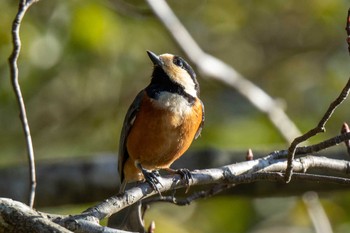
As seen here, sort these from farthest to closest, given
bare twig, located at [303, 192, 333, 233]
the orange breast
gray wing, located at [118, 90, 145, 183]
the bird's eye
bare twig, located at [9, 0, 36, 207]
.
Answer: bare twig, located at [303, 192, 333, 233]
the bird's eye
gray wing, located at [118, 90, 145, 183]
the orange breast
bare twig, located at [9, 0, 36, 207]

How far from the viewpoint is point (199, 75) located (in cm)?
876

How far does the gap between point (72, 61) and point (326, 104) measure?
11.0ft

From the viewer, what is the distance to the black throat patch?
5625 mm

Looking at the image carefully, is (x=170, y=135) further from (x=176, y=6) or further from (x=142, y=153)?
(x=176, y=6)

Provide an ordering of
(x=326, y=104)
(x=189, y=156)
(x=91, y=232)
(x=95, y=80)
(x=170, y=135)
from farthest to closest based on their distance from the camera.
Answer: (x=326, y=104), (x=95, y=80), (x=189, y=156), (x=170, y=135), (x=91, y=232)

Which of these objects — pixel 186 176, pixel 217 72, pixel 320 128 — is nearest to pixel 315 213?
pixel 217 72

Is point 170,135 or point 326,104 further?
point 326,104

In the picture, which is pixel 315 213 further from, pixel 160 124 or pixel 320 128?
pixel 320 128

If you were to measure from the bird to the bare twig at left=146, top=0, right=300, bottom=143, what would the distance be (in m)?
1.25

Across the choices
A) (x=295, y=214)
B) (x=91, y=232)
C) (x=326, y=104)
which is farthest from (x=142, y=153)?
(x=326, y=104)

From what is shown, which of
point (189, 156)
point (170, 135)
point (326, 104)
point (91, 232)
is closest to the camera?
point (91, 232)

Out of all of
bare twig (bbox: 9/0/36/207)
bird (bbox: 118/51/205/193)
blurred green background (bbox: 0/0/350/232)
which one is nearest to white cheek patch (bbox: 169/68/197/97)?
bird (bbox: 118/51/205/193)

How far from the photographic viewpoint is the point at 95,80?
9.46 metres

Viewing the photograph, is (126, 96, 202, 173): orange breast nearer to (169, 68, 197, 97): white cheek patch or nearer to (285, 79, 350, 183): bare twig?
(169, 68, 197, 97): white cheek patch
